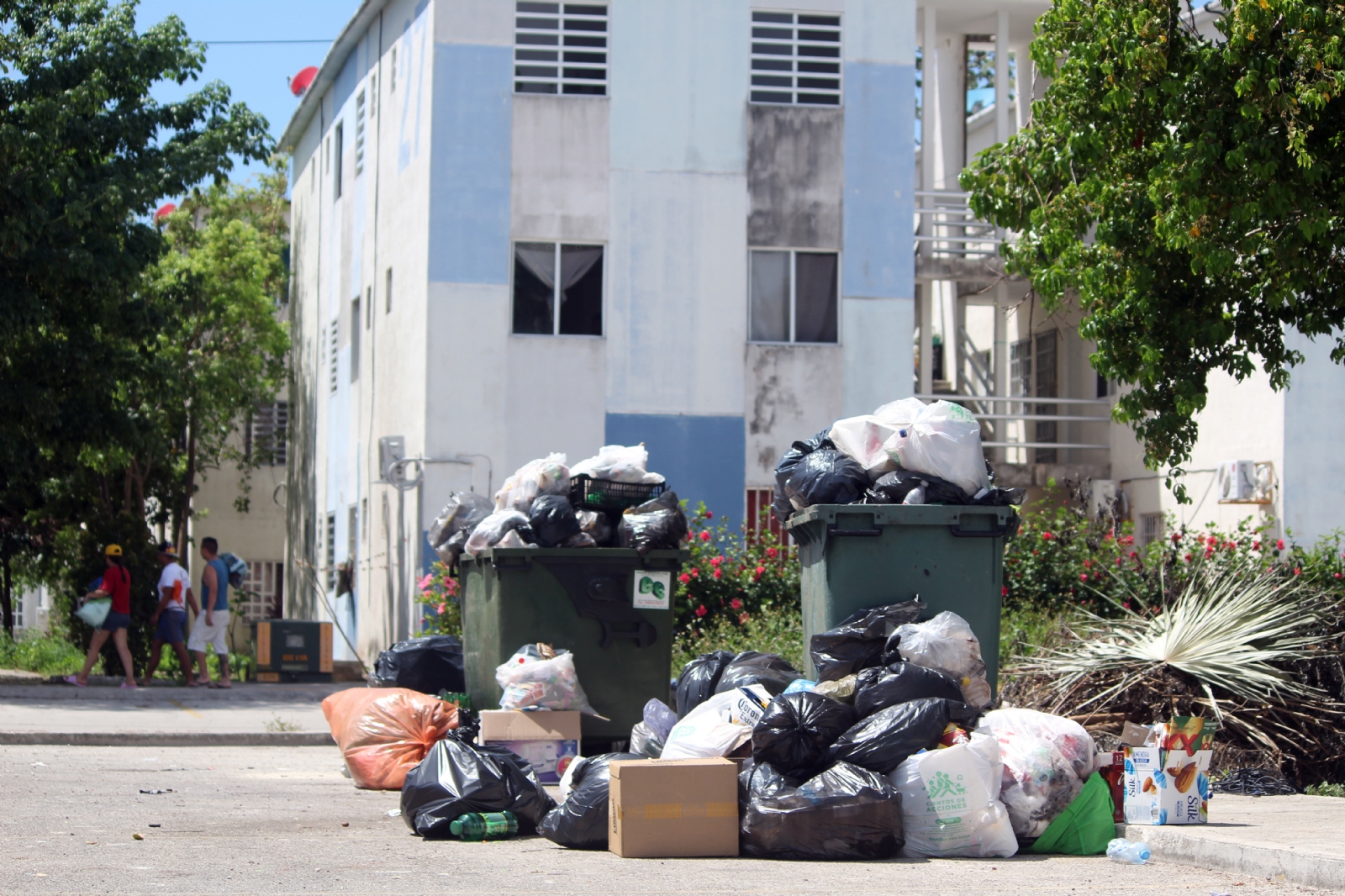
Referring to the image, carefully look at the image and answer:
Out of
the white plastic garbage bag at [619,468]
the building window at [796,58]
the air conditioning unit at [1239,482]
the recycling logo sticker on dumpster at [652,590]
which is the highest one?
the building window at [796,58]

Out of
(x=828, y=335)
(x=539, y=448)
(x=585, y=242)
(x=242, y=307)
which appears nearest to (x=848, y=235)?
(x=828, y=335)

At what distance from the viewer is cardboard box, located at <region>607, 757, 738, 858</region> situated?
22.4ft

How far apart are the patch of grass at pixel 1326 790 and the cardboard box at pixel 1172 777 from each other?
245cm

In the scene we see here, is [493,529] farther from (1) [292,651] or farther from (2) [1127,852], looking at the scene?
(1) [292,651]

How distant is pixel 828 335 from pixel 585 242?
122 inches

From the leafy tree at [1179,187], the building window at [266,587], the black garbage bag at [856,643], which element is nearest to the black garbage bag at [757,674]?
the black garbage bag at [856,643]

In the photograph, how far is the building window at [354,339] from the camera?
22703mm

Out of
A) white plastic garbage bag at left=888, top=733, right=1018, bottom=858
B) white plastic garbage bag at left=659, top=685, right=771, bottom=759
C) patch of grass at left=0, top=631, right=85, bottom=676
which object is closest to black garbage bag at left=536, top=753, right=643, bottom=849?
white plastic garbage bag at left=659, top=685, right=771, bottom=759

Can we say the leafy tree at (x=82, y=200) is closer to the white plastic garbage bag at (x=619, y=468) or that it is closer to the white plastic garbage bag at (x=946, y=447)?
the white plastic garbage bag at (x=619, y=468)

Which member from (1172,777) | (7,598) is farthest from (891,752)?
(7,598)

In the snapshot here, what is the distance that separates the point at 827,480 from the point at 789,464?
446 millimetres

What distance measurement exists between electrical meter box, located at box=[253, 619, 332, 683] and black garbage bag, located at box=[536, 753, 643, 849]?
41.0ft

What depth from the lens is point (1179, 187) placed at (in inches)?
370

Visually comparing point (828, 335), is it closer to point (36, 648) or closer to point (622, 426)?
point (622, 426)
